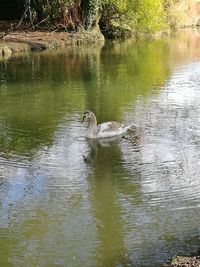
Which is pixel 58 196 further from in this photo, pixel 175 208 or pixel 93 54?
pixel 93 54

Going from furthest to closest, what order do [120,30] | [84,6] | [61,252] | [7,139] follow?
[120,30], [84,6], [7,139], [61,252]

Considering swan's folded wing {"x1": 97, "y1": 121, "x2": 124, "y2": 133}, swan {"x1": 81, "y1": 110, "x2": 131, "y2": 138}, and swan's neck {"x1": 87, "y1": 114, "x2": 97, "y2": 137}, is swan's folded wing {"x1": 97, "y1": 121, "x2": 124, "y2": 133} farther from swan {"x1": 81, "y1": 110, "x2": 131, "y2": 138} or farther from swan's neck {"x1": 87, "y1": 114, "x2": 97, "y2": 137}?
swan's neck {"x1": 87, "y1": 114, "x2": 97, "y2": 137}

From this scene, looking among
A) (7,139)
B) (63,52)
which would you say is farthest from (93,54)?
(7,139)

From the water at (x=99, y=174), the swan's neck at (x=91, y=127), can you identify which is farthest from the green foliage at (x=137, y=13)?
the swan's neck at (x=91, y=127)

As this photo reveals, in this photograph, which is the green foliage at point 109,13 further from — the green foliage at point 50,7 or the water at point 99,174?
the water at point 99,174

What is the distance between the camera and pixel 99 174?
10391 mm

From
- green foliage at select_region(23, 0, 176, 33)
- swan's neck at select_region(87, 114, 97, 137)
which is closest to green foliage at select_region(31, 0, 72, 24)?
green foliage at select_region(23, 0, 176, 33)

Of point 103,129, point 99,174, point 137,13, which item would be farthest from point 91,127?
point 137,13

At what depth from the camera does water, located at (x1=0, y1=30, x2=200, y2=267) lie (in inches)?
293

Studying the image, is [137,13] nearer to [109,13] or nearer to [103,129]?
[109,13]

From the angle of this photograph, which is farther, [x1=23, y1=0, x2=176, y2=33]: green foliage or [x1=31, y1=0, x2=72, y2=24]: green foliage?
[x1=23, y1=0, x2=176, y2=33]: green foliage

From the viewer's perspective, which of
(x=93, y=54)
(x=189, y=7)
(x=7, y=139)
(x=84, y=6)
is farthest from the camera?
(x=189, y=7)

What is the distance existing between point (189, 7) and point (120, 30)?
16527mm

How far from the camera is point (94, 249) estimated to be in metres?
7.35
